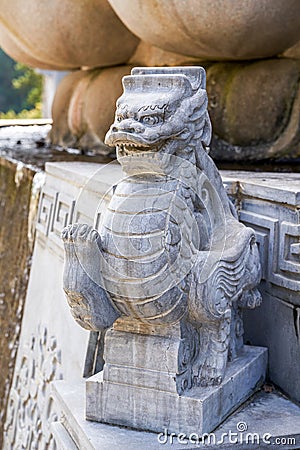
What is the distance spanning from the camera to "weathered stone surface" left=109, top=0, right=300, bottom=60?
3609mm

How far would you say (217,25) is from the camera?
3.67 metres

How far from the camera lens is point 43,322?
11.1ft

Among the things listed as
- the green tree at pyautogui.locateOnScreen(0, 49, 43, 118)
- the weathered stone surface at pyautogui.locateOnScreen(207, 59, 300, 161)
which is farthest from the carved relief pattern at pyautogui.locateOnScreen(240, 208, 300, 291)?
the green tree at pyautogui.locateOnScreen(0, 49, 43, 118)

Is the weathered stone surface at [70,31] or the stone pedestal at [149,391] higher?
the weathered stone surface at [70,31]

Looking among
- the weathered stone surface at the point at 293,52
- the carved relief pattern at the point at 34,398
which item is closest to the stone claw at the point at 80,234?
the carved relief pattern at the point at 34,398

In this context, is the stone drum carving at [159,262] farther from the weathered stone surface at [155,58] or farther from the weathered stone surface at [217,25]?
the weathered stone surface at [155,58]

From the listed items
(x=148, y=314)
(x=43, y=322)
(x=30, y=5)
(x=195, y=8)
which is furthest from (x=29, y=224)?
(x=148, y=314)

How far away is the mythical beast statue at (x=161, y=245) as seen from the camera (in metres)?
2.07

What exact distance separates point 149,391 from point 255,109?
224 centimetres

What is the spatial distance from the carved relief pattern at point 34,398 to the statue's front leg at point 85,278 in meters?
0.88

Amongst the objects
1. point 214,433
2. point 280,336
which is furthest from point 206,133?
point 214,433

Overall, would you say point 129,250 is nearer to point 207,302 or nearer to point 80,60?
point 207,302

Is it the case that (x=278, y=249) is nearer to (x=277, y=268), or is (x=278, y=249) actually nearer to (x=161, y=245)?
(x=277, y=268)

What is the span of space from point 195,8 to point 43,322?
164cm
